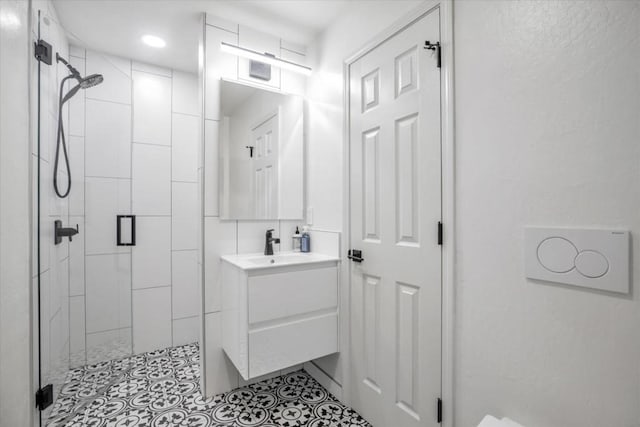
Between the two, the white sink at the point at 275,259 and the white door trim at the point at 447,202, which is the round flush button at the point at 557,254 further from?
the white sink at the point at 275,259

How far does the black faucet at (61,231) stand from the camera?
159 centimetres

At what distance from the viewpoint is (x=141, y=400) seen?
1888 millimetres

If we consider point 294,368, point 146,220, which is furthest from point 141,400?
point 146,220

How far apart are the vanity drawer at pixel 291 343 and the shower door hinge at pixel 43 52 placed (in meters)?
1.74

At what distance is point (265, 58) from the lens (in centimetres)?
206

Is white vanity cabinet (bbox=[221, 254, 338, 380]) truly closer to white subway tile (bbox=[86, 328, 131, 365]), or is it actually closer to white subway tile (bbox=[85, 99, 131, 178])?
white subway tile (bbox=[86, 328, 131, 365])

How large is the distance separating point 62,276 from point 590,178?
2401mm

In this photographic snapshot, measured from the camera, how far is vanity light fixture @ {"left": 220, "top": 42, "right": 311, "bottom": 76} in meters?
1.95

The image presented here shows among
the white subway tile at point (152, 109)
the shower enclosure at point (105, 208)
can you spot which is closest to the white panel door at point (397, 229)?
the shower enclosure at point (105, 208)

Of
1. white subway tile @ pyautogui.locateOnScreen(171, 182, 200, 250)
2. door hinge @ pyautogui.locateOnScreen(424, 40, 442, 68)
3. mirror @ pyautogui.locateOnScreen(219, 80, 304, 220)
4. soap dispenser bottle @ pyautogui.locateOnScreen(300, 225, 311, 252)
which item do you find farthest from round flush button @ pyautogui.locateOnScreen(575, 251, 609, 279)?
white subway tile @ pyautogui.locateOnScreen(171, 182, 200, 250)

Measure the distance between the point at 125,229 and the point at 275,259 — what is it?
111cm

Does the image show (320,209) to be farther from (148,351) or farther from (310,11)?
(148,351)

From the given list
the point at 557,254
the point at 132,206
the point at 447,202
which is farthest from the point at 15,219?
the point at 557,254

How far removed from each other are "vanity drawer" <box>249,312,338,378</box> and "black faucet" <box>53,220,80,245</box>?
1.15 metres
